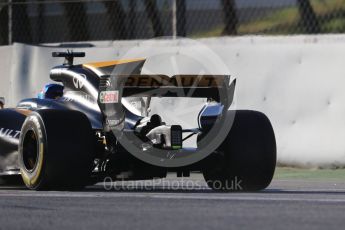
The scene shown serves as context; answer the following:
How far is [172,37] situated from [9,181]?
3.96 m

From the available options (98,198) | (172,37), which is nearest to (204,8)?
(172,37)

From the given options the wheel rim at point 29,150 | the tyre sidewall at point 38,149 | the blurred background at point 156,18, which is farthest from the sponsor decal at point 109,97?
the blurred background at point 156,18

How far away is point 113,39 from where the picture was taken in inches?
552

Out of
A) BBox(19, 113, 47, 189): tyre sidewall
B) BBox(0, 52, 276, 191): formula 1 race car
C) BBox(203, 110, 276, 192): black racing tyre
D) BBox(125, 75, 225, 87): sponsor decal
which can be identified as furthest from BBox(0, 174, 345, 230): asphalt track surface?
BBox(125, 75, 225, 87): sponsor decal

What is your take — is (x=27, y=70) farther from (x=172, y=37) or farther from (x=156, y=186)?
(x=156, y=186)

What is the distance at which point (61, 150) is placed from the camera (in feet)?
28.1

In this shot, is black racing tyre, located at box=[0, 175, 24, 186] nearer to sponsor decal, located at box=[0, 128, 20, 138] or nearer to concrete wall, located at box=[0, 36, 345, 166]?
sponsor decal, located at box=[0, 128, 20, 138]

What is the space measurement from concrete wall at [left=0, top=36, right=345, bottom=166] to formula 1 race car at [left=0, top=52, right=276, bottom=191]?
274cm

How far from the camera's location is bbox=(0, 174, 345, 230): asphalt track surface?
18.9 feet

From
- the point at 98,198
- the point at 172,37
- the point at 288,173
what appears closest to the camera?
the point at 98,198

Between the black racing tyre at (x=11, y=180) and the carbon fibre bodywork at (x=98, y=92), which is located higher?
the carbon fibre bodywork at (x=98, y=92)

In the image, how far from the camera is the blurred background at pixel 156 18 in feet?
43.1

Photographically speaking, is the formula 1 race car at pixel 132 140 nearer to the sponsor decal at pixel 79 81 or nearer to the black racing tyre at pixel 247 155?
the black racing tyre at pixel 247 155

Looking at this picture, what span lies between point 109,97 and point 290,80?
13.2 ft
